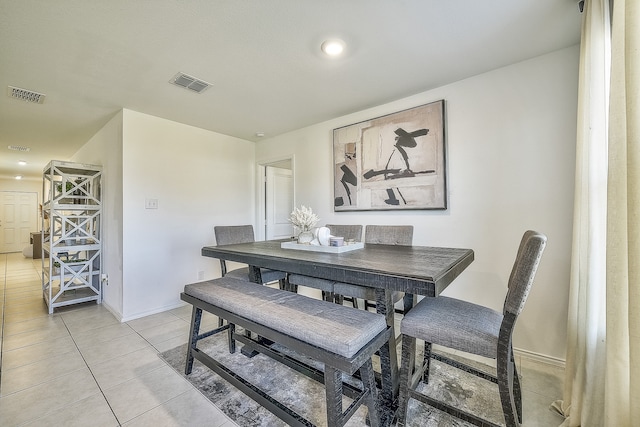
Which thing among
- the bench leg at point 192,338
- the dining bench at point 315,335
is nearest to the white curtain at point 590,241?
the dining bench at point 315,335

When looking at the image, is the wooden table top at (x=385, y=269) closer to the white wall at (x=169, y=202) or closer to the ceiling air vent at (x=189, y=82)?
the ceiling air vent at (x=189, y=82)

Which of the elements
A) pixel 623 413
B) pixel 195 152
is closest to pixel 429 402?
pixel 623 413

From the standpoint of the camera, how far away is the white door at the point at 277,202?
15.1 feet

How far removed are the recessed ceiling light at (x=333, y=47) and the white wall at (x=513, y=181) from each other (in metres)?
1.13

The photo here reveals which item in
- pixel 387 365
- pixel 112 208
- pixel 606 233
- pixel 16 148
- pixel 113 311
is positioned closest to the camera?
pixel 606 233

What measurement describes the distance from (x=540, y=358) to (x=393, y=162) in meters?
2.12

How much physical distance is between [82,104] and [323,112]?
2.69m

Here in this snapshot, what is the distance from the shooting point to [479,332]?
1.28 metres

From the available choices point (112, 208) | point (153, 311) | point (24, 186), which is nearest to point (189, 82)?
point (112, 208)

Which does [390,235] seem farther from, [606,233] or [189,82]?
[189,82]

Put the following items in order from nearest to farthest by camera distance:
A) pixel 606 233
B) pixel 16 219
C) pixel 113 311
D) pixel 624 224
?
pixel 624 224
pixel 606 233
pixel 113 311
pixel 16 219

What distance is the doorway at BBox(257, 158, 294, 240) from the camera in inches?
179

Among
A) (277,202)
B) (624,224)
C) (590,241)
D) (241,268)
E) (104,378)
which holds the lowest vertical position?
(104,378)

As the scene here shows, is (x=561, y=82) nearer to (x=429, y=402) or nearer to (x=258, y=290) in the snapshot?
(x=429, y=402)
